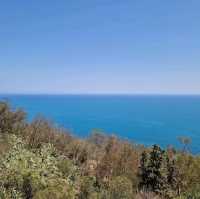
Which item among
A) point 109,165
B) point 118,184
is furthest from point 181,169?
point 118,184

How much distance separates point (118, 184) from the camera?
16000 mm

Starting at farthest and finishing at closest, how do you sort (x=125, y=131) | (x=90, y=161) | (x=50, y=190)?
(x=125, y=131) < (x=90, y=161) < (x=50, y=190)

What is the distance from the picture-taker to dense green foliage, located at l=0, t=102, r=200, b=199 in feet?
52.6

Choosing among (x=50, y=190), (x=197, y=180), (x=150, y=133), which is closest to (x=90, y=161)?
(x=197, y=180)

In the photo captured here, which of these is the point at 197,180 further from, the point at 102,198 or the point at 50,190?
the point at 50,190

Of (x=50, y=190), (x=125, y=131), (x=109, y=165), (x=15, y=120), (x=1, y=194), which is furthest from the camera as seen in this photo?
(x=125, y=131)

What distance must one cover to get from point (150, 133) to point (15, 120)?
60.2 m

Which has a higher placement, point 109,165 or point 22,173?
point 22,173

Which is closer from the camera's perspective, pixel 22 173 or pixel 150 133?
pixel 22 173

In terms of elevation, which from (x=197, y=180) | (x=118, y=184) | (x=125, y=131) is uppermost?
(x=118, y=184)

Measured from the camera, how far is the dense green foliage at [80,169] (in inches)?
632

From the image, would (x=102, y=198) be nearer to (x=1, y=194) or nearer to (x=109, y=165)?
(x=1, y=194)

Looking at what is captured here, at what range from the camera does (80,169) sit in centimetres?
2870

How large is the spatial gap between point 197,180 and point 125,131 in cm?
7624
